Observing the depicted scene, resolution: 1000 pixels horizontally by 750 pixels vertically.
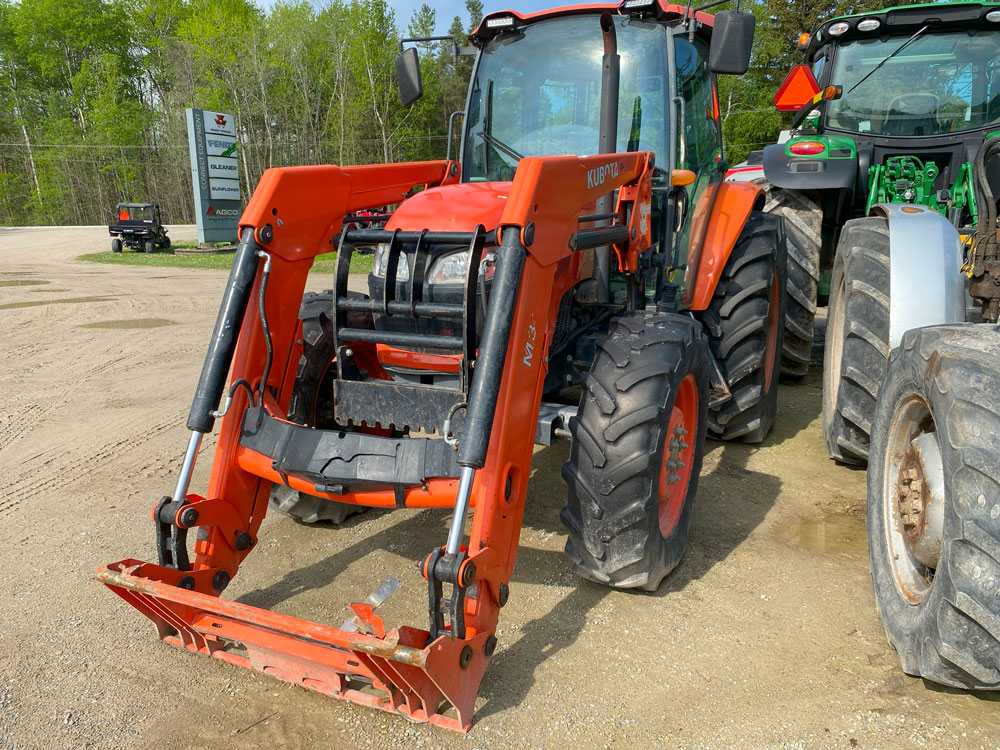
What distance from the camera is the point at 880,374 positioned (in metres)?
3.67

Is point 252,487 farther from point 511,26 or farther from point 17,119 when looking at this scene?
point 17,119

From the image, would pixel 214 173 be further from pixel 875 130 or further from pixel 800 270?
pixel 800 270

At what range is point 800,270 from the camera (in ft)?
18.0

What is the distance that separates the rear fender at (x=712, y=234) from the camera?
14.0ft

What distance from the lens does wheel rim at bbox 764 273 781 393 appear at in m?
4.85

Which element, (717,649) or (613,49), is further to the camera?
(613,49)

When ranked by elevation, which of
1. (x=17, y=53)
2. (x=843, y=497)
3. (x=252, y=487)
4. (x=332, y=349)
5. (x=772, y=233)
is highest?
(x=17, y=53)

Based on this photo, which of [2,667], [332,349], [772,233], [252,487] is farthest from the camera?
[772,233]

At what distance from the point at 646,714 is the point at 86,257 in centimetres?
2161

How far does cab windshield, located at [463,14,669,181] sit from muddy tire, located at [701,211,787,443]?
0.98 m

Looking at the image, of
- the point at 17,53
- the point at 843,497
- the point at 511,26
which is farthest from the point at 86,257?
the point at 17,53

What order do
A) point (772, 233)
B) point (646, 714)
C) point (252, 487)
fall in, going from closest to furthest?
1. point (646, 714)
2. point (252, 487)
3. point (772, 233)

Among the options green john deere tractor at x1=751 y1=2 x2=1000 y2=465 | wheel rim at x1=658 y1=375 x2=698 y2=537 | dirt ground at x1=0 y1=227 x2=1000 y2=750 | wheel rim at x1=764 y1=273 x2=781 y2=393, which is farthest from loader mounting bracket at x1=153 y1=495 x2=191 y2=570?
green john deere tractor at x1=751 y1=2 x2=1000 y2=465

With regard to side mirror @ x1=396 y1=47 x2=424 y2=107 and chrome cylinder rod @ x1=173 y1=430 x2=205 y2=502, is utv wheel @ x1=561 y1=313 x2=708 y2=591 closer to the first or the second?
chrome cylinder rod @ x1=173 y1=430 x2=205 y2=502
